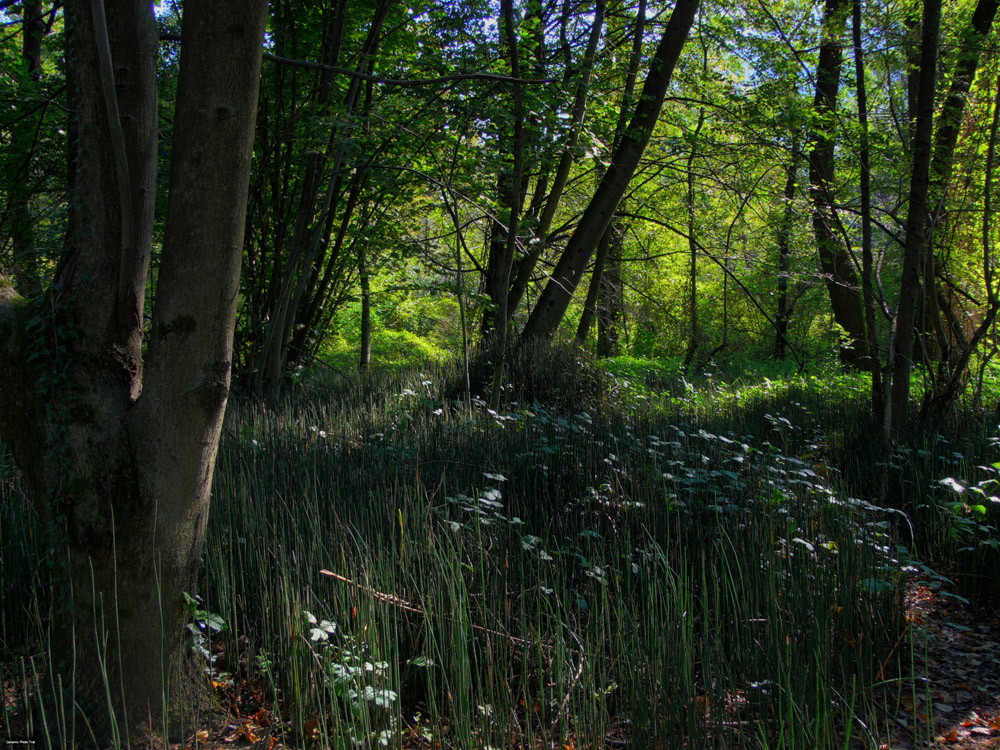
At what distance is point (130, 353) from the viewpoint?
66.7 inches

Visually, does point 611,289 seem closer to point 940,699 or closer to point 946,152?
point 946,152

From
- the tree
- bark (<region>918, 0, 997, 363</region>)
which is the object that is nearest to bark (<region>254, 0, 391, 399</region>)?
the tree

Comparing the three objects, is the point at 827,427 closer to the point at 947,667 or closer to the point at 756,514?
the point at 756,514

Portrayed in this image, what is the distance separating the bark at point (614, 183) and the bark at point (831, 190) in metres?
1.34

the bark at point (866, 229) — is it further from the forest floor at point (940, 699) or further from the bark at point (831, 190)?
the forest floor at point (940, 699)

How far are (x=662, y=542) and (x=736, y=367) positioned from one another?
9.11 m

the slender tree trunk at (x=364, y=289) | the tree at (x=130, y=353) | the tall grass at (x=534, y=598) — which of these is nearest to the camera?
the tree at (x=130, y=353)

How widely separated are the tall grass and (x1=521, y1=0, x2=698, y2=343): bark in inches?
120

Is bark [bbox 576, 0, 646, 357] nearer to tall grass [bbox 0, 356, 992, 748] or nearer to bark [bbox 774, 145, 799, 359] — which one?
bark [bbox 774, 145, 799, 359]

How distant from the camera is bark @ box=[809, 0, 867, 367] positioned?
6023 millimetres

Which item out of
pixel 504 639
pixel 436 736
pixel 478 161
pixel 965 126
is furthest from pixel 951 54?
pixel 436 736

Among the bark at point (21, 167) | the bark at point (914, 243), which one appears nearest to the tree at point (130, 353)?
the bark at point (21, 167)

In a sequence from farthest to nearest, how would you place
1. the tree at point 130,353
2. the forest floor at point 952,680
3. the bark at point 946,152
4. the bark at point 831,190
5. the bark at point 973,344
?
the bark at point 831,190, the bark at point 946,152, the bark at point 973,344, the forest floor at point 952,680, the tree at point 130,353

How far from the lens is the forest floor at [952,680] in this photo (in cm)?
200
